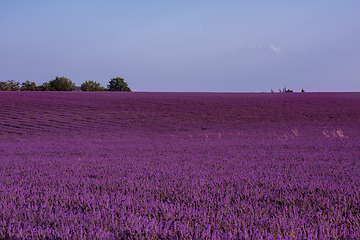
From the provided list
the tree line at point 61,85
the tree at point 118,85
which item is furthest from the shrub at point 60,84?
the tree at point 118,85

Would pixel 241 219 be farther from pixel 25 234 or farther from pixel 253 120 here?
pixel 253 120

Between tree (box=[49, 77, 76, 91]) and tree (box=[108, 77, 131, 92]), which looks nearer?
tree (box=[49, 77, 76, 91])

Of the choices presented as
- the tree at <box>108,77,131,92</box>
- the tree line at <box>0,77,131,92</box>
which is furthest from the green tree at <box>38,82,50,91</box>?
the tree at <box>108,77,131,92</box>

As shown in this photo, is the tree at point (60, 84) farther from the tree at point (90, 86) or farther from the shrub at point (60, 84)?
the tree at point (90, 86)

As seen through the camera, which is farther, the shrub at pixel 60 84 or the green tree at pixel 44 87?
the shrub at pixel 60 84

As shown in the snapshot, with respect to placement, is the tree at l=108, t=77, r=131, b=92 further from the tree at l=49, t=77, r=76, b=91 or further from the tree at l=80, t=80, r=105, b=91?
the tree at l=49, t=77, r=76, b=91

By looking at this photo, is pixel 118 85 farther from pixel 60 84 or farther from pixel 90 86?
pixel 60 84

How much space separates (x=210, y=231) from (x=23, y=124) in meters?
20.9

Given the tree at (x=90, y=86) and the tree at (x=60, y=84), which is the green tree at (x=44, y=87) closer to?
the tree at (x=60, y=84)

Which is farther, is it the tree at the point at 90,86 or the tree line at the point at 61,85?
the tree at the point at 90,86

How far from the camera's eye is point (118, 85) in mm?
85688

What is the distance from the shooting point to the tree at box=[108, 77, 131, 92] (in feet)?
280

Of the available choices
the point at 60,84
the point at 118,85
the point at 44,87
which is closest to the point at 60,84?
the point at 60,84

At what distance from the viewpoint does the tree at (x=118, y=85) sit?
3361 inches
